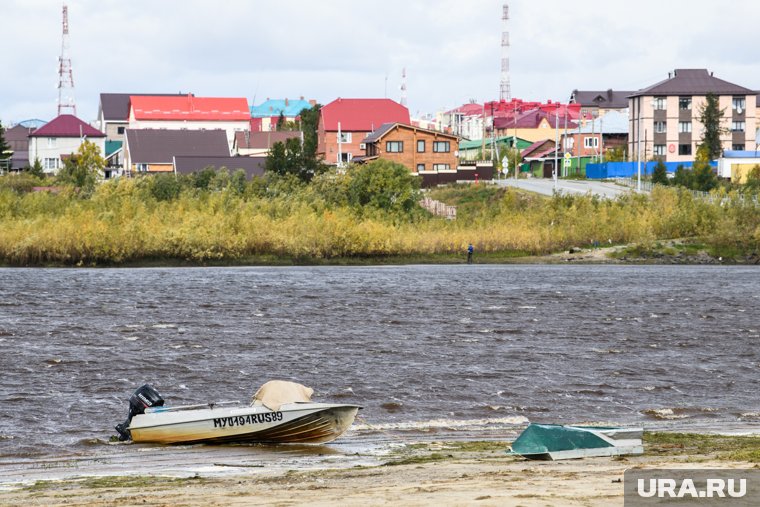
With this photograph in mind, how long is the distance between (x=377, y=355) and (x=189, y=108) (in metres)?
159

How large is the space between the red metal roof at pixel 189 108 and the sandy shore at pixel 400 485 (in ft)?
572

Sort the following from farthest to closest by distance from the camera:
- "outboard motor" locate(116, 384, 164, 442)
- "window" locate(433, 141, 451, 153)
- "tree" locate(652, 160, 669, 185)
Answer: "window" locate(433, 141, 451, 153), "tree" locate(652, 160, 669, 185), "outboard motor" locate(116, 384, 164, 442)

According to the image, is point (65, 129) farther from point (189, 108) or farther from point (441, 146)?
point (441, 146)

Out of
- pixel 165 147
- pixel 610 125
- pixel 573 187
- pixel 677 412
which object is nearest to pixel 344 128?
pixel 165 147

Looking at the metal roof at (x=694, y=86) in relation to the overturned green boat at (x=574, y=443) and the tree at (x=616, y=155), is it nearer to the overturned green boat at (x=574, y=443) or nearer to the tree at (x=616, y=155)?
the tree at (x=616, y=155)

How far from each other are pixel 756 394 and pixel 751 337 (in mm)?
15900

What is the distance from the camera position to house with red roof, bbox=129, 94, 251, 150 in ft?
624

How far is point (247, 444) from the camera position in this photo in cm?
2509

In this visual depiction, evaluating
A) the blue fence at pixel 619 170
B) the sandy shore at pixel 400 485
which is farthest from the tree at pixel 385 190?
the sandy shore at pixel 400 485

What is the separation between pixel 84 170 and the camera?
129 m

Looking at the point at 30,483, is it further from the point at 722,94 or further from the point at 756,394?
the point at 722,94

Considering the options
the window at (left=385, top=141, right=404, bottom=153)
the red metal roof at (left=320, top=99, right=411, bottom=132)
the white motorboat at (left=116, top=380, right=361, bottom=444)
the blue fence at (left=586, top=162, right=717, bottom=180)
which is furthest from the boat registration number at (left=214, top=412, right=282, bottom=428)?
the red metal roof at (left=320, top=99, right=411, bottom=132)

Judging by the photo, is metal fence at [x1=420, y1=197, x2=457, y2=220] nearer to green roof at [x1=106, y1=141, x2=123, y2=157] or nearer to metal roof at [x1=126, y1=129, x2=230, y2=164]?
metal roof at [x1=126, y1=129, x2=230, y2=164]

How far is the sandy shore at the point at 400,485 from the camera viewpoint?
625 inches
